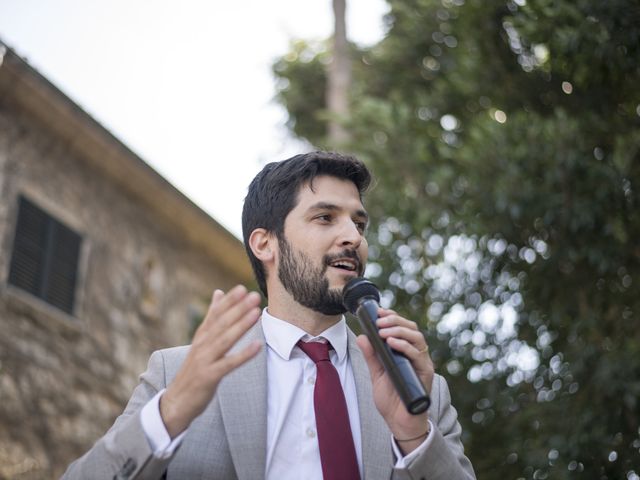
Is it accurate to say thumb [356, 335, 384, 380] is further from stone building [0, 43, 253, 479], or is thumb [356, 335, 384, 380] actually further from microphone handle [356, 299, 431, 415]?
stone building [0, 43, 253, 479]

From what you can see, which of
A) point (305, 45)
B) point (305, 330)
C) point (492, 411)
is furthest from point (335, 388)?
point (305, 45)

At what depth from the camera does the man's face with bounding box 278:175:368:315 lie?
114 inches

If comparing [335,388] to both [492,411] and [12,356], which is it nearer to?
[492,411]

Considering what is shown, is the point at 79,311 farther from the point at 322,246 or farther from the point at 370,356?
the point at 370,356

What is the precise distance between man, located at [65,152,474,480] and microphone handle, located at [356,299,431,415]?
35 millimetres

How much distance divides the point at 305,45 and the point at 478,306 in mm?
5397

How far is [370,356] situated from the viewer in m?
2.46

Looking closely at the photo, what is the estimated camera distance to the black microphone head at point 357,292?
2608 mm

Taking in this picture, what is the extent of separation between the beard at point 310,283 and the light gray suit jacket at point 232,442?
0.22m

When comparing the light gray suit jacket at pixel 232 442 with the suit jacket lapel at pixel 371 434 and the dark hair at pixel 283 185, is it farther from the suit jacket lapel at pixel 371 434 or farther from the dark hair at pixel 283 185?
the dark hair at pixel 283 185

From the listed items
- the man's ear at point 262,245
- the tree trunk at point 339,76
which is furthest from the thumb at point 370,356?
the tree trunk at point 339,76

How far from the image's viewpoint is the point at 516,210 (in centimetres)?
686

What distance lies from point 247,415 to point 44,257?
23.4 ft

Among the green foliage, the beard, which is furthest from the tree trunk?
the beard
